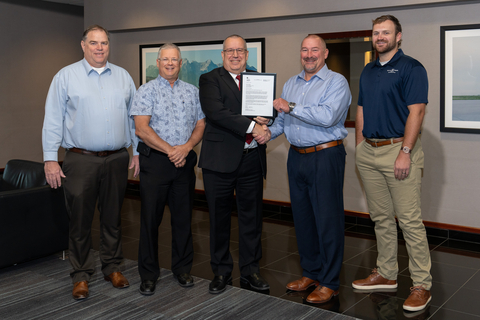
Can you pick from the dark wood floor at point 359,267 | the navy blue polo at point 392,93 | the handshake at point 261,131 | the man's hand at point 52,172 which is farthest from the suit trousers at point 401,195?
the man's hand at point 52,172

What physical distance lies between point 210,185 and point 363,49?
289 centimetres

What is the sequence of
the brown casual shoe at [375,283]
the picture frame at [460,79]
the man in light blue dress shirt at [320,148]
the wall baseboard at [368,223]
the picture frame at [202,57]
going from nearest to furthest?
Answer: 1. the man in light blue dress shirt at [320,148]
2. the brown casual shoe at [375,283]
3. the picture frame at [460,79]
4. the wall baseboard at [368,223]
5. the picture frame at [202,57]

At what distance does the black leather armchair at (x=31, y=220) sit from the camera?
3.89 metres

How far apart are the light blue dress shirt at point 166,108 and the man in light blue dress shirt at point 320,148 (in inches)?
27.5

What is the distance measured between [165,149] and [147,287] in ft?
3.57

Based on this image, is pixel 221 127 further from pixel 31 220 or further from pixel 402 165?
pixel 31 220

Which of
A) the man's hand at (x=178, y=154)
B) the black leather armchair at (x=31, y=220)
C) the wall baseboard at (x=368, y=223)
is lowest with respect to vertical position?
the wall baseboard at (x=368, y=223)

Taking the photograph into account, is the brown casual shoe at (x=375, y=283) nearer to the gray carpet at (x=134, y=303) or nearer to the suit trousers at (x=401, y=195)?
the suit trousers at (x=401, y=195)

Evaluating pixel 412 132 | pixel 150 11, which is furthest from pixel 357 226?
pixel 150 11

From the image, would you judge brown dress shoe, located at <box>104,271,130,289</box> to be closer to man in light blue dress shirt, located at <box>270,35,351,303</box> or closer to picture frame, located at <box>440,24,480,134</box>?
man in light blue dress shirt, located at <box>270,35,351,303</box>

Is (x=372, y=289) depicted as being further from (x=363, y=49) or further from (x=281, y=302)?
(x=363, y=49)

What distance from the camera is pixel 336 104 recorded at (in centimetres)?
317

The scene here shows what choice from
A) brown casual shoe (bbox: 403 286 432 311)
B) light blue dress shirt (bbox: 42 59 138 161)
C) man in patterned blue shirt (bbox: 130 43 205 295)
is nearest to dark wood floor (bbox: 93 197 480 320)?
brown casual shoe (bbox: 403 286 432 311)

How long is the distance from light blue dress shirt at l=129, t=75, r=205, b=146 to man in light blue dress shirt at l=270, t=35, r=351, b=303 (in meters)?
0.70
